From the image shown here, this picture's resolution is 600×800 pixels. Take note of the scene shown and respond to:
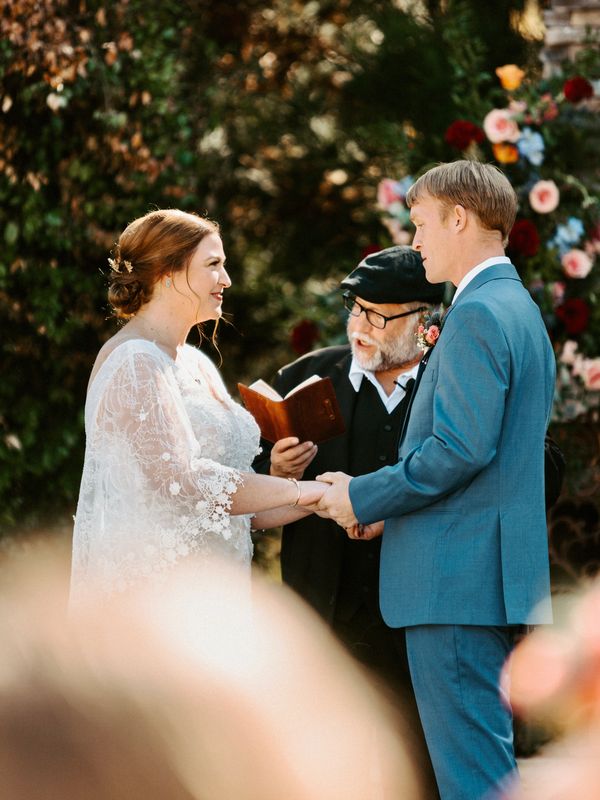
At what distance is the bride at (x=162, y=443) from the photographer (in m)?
3.08

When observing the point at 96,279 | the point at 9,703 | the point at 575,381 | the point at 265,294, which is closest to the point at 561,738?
the point at 575,381

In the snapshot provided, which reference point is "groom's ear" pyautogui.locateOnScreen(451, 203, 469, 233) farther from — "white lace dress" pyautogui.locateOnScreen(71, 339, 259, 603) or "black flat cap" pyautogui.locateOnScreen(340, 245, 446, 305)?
"white lace dress" pyautogui.locateOnScreen(71, 339, 259, 603)

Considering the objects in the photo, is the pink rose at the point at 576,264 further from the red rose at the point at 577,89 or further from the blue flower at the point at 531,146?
the red rose at the point at 577,89

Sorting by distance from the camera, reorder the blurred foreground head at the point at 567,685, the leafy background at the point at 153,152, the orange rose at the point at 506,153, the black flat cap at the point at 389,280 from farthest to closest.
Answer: the leafy background at the point at 153,152 → the orange rose at the point at 506,153 → the blurred foreground head at the point at 567,685 → the black flat cap at the point at 389,280

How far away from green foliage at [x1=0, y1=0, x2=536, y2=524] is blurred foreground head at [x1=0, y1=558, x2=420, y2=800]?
201 centimetres

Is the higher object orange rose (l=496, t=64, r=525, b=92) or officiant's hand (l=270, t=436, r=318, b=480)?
officiant's hand (l=270, t=436, r=318, b=480)

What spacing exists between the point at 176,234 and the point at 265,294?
436cm

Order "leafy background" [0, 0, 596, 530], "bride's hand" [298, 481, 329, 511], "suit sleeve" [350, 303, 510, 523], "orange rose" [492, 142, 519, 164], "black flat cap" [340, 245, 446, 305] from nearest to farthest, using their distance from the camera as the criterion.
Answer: "suit sleeve" [350, 303, 510, 523] → "bride's hand" [298, 481, 329, 511] → "black flat cap" [340, 245, 446, 305] → "orange rose" [492, 142, 519, 164] → "leafy background" [0, 0, 596, 530]

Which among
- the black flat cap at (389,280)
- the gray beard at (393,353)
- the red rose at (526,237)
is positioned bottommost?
the red rose at (526,237)

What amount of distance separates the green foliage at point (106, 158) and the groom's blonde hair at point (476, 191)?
7.68ft

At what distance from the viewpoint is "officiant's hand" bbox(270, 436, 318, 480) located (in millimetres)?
3438

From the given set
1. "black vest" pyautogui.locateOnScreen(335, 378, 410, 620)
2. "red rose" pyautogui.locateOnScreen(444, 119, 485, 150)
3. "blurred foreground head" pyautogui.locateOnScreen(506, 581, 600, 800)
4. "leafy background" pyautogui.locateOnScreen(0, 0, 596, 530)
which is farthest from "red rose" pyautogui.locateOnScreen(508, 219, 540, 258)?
"blurred foreground head" pyautogui.locateOnScreen(506, 581, 600, 800)

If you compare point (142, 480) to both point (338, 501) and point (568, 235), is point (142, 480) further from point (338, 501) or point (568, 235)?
point (568, 235)

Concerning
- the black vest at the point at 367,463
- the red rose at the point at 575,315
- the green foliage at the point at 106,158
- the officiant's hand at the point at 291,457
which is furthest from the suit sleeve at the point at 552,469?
the green foliage at the point at 106,158
